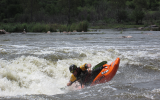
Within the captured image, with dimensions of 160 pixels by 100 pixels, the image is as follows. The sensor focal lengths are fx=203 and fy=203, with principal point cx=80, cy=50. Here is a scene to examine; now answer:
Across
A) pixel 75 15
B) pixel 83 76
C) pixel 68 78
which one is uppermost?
pixel 83 76

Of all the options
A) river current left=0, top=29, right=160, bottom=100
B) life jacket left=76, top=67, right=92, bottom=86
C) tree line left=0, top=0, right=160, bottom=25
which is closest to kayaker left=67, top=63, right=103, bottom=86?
life jacket left=76, top=67, right=92, bottom=86

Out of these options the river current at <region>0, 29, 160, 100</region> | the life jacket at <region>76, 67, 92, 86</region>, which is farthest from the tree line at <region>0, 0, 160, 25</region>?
the life jacket at <region>76, 67, 92, 86</region>

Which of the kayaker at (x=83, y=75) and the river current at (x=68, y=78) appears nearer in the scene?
the river current at (x=68, y=78)

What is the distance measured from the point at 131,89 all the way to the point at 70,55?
16.6ft

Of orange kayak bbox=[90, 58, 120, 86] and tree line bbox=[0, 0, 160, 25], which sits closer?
orange kayak bbox=[90, 58, 120, 86]

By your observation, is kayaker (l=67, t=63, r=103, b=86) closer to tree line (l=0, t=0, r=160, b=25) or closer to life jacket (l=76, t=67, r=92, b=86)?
life jacket (l=76, t=67, r=92, b=86)

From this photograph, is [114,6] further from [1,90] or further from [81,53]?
[1,90]

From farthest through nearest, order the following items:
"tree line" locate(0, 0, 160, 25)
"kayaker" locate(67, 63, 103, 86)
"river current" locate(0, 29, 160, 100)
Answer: "tree line" locate(0, 0, 160, 25)
"kayaker" locate(67, 63, 103, 86)
"river current" locate(0, 29, 160, 100)

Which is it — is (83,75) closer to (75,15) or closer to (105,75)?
(105,75)

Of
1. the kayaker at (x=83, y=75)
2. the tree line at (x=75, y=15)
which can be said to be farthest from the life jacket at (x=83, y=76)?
the tree line at (x=75, y=15)

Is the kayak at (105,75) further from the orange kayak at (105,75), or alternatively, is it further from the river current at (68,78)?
the river current at (68,78)

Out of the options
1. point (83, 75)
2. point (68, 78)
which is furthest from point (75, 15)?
point (83, 75)

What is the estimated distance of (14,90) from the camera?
5.27 metres

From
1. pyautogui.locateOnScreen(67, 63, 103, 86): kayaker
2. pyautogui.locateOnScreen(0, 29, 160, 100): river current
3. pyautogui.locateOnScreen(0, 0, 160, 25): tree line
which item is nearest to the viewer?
pyautogui.locateOnScreen(0, 29, 160, 100): river current
